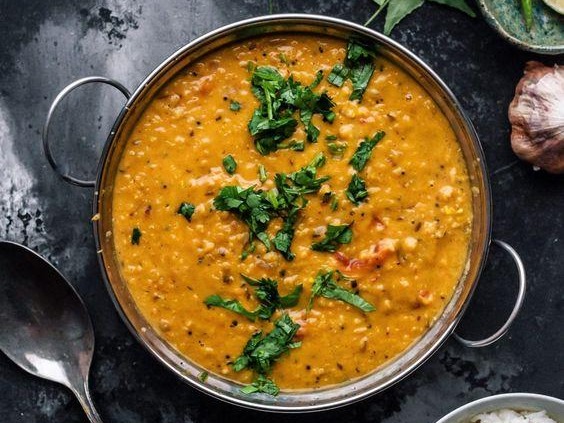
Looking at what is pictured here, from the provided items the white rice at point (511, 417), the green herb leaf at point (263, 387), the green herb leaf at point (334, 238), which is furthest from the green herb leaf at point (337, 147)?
the white rice at point (511, 417)

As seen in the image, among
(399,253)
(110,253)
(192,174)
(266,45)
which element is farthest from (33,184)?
(399,253)

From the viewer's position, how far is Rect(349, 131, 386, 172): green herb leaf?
8.68ft

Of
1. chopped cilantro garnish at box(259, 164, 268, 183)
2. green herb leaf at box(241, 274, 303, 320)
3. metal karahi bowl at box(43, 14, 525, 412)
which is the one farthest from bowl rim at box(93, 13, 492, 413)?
chopped cilantro garnish at box(259, 164, 268, 183)

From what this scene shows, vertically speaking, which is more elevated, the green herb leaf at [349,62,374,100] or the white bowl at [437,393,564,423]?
the green herb leaf at [349,62,374,100]

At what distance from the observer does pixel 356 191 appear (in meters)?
2.64

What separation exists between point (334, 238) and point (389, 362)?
1.69 ft

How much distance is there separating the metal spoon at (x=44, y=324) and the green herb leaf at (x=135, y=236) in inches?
13.3

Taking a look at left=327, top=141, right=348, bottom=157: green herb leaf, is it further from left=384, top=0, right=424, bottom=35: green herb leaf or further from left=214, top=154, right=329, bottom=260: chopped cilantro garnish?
left=384, top=0, right=424, bottom=35: green herb leaf

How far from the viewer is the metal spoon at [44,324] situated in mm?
2844

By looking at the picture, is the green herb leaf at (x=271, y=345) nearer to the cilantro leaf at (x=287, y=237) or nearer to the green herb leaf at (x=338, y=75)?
the cilantro leaf at (x=287, y=237)

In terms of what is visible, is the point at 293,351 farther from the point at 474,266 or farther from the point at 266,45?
the point at 266,45

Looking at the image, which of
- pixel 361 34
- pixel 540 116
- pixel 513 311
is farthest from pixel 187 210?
pixel 540 116

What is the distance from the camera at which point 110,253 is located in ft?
8.99

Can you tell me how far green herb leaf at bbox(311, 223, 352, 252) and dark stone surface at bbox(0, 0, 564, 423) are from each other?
686mm
